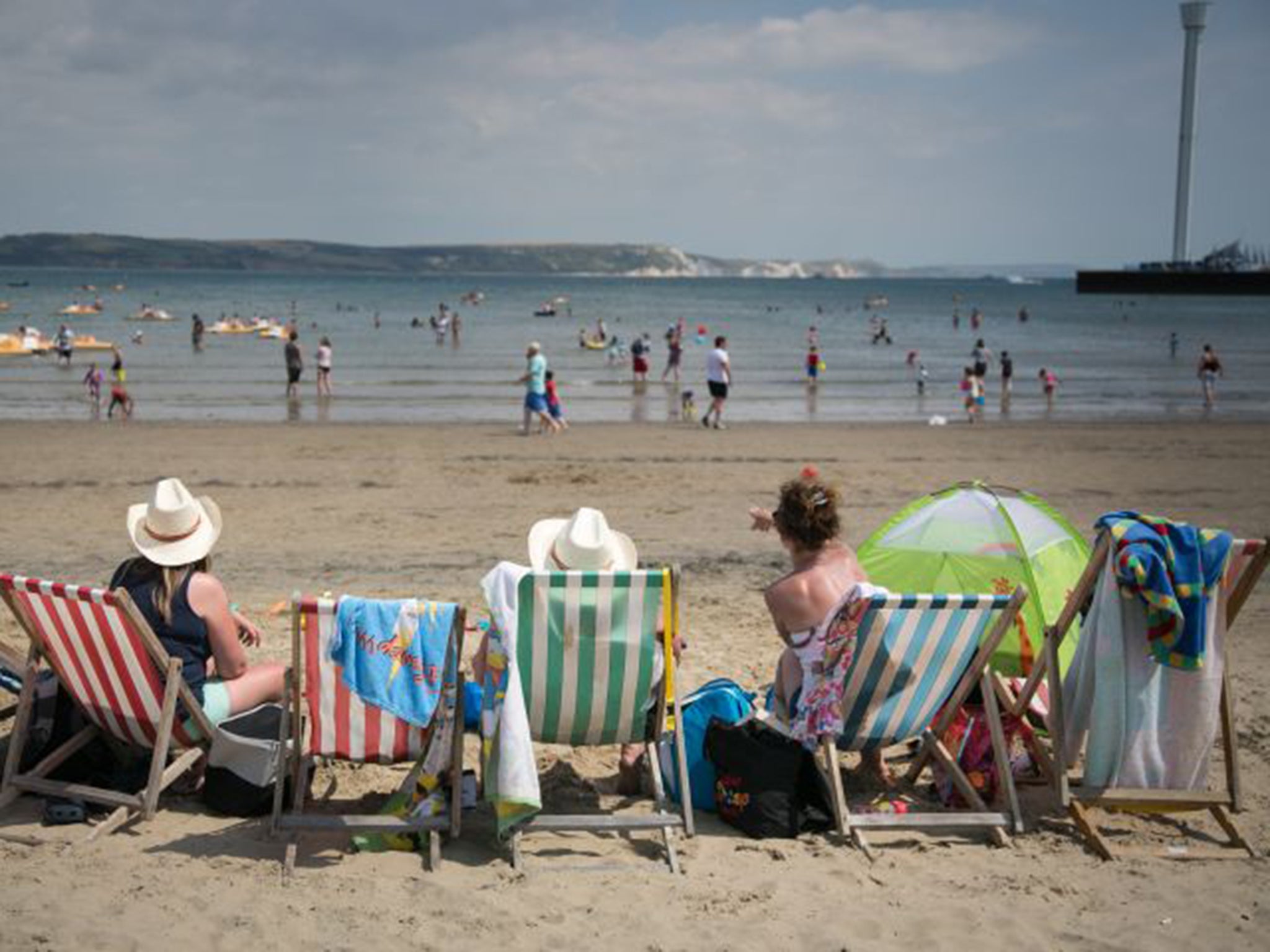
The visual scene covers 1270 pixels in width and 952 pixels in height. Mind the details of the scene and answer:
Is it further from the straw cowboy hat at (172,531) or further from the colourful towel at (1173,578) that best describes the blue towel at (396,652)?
the colourful towel at (1173,578)

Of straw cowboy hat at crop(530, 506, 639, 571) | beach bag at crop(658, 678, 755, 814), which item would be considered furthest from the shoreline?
beach bag at crop(658, 678, 755, 814)

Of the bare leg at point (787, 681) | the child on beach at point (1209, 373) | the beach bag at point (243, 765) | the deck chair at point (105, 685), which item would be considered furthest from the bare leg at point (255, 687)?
the child on beach at point (1209, 373)

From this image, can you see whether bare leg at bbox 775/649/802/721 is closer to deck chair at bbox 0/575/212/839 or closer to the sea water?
deck chair at bbox 0/575/212/839

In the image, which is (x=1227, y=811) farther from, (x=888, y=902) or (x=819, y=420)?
(x=819, y=420)

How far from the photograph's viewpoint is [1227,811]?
4887mm

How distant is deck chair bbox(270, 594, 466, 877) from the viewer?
170 inches

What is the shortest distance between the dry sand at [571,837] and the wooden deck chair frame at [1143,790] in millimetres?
104

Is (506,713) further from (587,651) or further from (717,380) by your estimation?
(717,380)

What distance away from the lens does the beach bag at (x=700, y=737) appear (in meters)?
4.90

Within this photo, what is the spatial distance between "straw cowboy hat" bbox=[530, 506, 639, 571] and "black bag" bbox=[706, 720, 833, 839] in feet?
2.51

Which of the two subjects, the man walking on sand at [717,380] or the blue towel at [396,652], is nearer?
the blue towel at [396,652]

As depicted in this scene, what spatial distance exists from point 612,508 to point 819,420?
1115cm

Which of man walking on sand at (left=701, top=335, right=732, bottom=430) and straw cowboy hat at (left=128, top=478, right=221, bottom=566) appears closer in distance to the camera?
straw cowboy hat at (left=128, top=478, right=221, bottom=566)

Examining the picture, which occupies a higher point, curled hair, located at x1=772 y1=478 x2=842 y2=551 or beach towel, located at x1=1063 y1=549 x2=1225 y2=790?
curled hair, located at x1=772 y1=478 x2=842 y2=551
